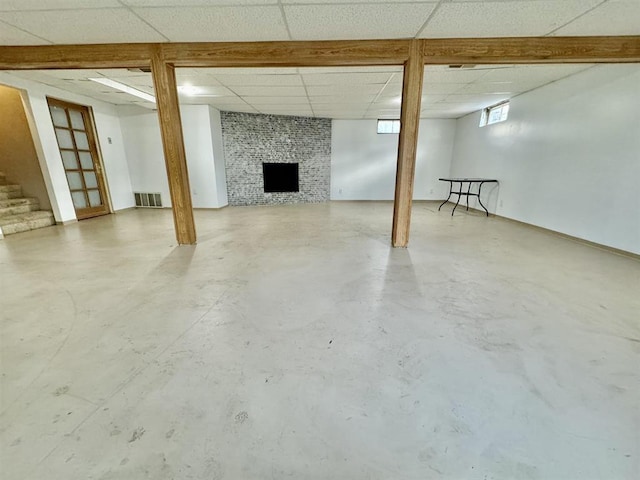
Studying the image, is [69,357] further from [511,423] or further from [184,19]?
[184,19]

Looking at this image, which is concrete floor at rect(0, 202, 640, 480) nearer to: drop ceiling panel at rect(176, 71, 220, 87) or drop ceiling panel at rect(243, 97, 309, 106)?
drop ceiling panel at rect(176, 71, 220, 87)

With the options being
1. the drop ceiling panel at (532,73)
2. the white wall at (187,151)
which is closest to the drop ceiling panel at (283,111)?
the white wall at (187,151)

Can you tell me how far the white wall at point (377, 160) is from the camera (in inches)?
315

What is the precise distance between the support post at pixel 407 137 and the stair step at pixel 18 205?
254 inches

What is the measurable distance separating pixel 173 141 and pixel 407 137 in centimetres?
298

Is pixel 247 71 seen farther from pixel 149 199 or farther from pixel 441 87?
pixel 149 199

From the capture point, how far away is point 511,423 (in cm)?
119

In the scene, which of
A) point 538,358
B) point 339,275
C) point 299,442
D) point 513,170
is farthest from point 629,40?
point 299,442

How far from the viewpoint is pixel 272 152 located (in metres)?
7.59

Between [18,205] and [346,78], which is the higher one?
[346,78]

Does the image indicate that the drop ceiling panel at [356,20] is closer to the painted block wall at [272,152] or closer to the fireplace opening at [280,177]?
the painted block wall at [272,152]

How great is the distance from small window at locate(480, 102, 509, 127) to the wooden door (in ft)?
29.3

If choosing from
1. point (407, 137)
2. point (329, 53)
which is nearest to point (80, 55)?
point (329, 53)

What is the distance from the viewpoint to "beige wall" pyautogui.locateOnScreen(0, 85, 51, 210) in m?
4.68
